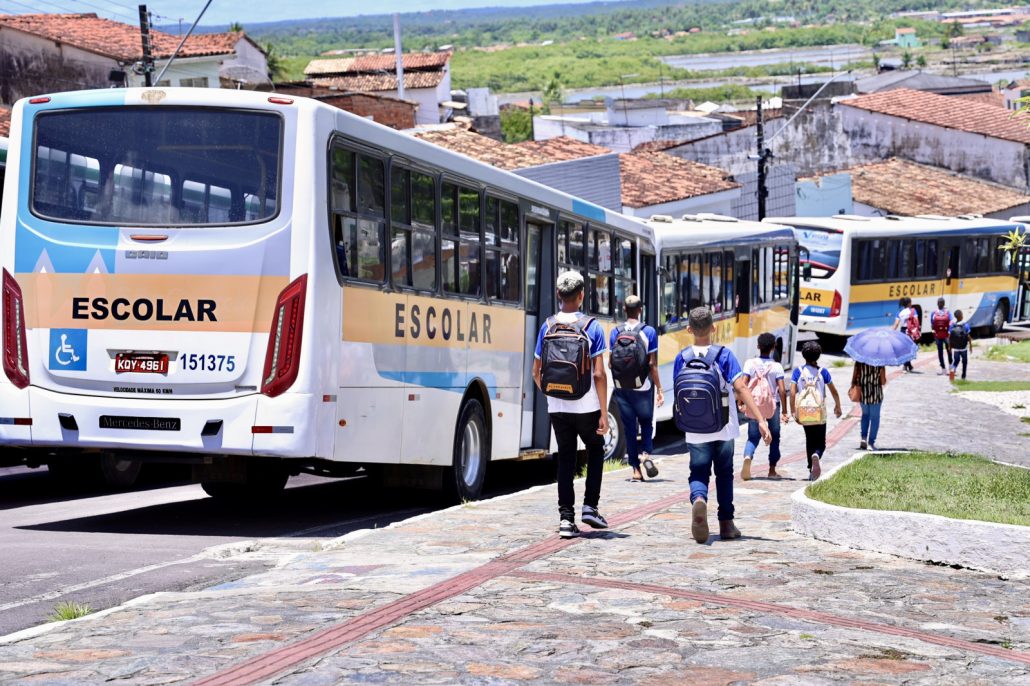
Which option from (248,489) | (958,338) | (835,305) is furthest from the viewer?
(835,305)

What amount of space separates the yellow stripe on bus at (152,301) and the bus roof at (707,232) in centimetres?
1036

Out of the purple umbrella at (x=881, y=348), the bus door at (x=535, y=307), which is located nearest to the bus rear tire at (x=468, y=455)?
the bus door at (x=535, y=307)

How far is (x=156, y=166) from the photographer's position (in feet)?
35.7

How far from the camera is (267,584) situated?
8.48 m

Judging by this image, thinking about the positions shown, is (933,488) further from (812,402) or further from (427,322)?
(427,322)

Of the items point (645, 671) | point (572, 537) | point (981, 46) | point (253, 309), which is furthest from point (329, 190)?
point (981, 46)

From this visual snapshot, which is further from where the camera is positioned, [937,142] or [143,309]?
[937,142]

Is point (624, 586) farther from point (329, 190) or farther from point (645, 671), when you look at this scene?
point (329, 190)

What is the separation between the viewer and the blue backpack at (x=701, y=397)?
33.6ft

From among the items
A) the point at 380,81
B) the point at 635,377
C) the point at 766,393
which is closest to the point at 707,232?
the point at 766,393

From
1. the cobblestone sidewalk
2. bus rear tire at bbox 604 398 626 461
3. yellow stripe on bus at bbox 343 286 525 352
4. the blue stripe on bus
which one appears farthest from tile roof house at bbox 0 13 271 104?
the cobblestone sidewalk

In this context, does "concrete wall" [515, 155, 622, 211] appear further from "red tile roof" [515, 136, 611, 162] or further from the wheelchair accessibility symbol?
the wheelchair accessibility symbol

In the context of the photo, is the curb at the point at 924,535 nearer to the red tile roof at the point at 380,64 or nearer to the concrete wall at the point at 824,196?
the concrete wall at the point at 824,196

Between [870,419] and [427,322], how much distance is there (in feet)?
24.6
